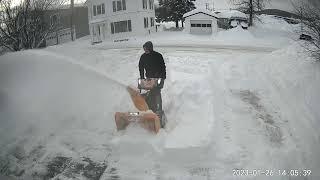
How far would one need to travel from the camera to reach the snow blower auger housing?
7.43 metres

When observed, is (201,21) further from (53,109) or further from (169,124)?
(169,124)

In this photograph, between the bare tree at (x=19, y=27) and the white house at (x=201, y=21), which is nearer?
the bare tree at (x=19, y=27)

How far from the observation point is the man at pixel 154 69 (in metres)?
7.98

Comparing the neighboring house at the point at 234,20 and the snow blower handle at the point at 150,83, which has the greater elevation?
the neighboring house at the point at 234,20

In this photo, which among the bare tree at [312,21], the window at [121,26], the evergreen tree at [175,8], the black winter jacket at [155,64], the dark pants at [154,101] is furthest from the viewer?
the evergreen tree at [175,8]

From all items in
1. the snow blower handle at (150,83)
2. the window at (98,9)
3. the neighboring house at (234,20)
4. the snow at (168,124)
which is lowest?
the snow at (168,124)

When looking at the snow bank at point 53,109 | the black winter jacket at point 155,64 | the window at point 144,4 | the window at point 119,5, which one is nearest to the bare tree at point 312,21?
the black winter jacket at point 155,64

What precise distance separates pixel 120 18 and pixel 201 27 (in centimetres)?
817

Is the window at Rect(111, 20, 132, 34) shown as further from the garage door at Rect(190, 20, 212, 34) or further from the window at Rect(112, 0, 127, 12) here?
the garage door at Rect(190, 20, 212, 34)

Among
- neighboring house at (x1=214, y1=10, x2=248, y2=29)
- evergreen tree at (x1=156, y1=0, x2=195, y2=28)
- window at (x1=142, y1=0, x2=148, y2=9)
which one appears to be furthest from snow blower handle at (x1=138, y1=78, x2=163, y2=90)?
evergreen tree at (x1=156, y1=0, x2=195, y2=28)

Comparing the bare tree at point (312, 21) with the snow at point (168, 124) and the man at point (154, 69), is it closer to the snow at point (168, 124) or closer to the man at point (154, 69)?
the snow at point (168, 124)

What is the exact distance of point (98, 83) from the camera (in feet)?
36.2

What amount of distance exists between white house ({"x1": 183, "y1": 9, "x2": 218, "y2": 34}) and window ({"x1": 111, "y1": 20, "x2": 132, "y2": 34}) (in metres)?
5.69

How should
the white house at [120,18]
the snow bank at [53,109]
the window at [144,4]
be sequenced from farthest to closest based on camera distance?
the window at [144,4]
the white house at [120,18]
the snow bank at [53,109]
